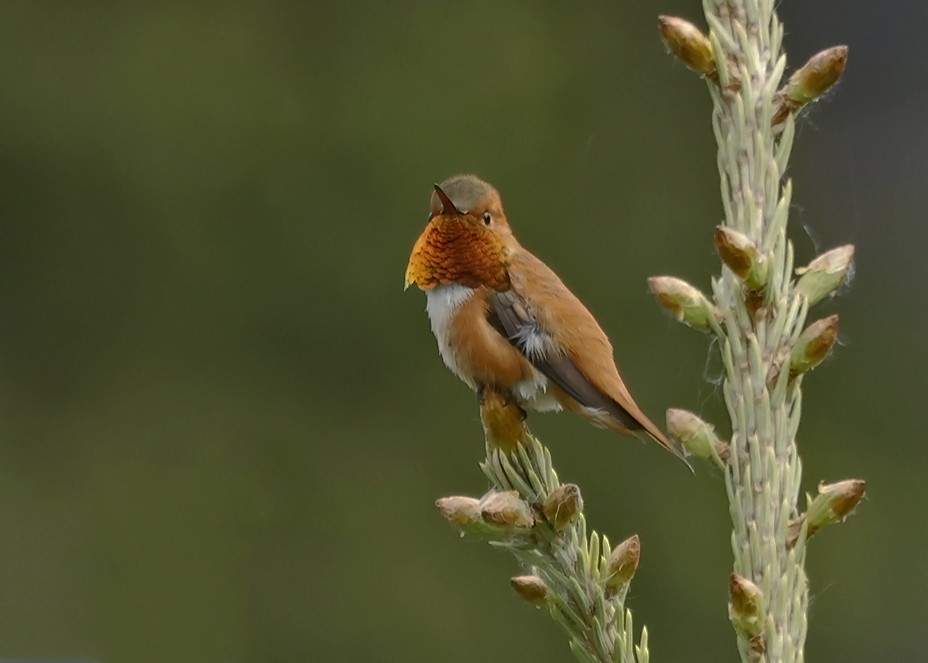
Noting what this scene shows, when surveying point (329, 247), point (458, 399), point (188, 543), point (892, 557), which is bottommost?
point (892, 557)

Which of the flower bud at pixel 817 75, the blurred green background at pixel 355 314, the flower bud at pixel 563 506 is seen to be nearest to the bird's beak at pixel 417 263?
the flower bud at pixel 563 506

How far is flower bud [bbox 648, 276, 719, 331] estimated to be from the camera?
31.1 inches

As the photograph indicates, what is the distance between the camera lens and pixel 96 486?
229 inches

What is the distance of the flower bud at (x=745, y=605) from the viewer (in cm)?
72

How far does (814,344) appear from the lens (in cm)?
77

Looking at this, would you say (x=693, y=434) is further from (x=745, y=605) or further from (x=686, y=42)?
(x=686, y=42)

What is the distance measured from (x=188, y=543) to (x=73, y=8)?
2.94 m

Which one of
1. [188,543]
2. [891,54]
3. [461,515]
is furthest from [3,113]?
[461,515]

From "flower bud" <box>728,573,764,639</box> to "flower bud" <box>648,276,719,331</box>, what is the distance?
6.2 inches

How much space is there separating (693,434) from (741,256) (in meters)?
0.11

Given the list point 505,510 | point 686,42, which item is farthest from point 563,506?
point 686,42

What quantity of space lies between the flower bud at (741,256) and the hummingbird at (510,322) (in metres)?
→ 0.68

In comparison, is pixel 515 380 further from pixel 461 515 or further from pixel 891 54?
A: pixel 891 54

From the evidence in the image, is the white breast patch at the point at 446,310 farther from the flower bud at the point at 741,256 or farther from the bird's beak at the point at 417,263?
the flower bud at the point at 741,256
